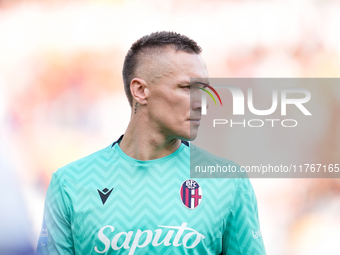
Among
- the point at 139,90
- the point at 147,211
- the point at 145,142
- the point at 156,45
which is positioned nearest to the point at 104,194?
the point at 147,211

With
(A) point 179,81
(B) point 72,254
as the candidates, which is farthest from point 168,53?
(B) point 72,254

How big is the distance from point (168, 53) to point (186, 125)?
21.5 inches

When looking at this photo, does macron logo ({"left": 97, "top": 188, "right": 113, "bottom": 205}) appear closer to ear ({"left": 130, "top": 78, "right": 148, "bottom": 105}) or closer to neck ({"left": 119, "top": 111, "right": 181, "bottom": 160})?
neck ({"left": 119, "top": 111, "right": 181, "bottom": 160})

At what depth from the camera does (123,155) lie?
2699 mm

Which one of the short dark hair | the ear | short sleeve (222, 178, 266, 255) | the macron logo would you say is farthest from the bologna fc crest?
the short dark hair

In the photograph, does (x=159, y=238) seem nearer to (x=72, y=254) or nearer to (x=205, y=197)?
(x=205, y=197)

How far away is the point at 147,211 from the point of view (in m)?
2.54

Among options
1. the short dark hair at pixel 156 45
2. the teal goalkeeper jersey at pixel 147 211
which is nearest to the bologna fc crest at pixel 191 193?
the teal goalkeeper jersey at pixel 147 211

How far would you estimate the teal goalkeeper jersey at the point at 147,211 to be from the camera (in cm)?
245

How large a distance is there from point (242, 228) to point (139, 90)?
1.24 metres

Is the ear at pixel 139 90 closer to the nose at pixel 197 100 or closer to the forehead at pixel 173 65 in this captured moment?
the forehead at pixel 173 65

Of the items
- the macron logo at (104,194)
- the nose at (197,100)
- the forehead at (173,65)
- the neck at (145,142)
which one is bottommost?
the macron logo at (104,194)

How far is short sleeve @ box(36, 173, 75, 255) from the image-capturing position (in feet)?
8.43

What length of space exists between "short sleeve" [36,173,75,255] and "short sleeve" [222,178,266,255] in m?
1.14
